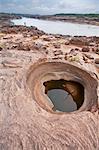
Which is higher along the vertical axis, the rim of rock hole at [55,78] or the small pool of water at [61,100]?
the rim of rock hole at [55,78]

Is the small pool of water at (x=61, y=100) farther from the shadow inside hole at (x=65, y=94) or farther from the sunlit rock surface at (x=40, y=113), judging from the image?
the sunlit rock surface at (x=40, y=113)

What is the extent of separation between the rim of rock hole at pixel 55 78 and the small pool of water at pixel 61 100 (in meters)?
0.34

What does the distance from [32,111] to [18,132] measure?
1130mm

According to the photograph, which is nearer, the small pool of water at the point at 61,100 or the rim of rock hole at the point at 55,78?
the rim of rock hole at the point at 55,78

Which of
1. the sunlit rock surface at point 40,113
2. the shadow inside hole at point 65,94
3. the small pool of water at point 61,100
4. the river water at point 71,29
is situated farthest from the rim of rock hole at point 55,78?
the river water at point 71,29

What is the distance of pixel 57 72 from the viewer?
12273 millimetres

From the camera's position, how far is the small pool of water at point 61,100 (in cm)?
1024

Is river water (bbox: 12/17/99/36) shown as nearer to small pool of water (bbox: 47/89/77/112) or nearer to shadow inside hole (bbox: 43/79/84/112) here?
shadow inside hole (bbox: 43/79/84/112)

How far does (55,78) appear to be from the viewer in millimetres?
12180

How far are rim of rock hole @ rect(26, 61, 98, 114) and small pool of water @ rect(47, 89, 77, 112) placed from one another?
0.34m

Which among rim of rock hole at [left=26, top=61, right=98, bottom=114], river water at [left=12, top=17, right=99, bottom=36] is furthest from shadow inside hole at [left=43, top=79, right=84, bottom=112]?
river water at [left=12, top=17, right=99, bottom=36]

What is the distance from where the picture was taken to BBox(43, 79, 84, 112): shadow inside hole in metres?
10.5

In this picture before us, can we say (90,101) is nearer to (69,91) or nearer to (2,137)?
(69,91)

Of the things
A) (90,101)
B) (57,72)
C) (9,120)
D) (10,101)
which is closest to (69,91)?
(57,72)
